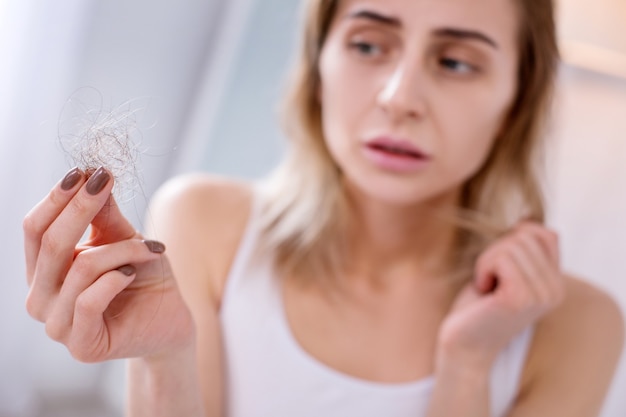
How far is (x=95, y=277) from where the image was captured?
35 cm

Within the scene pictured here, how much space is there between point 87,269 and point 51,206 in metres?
0.04

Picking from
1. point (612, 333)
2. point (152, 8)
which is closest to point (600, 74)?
point (612, 333)

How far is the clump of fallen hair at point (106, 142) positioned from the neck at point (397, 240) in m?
0.41

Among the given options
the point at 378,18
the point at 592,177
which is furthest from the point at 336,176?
the point at 592,177

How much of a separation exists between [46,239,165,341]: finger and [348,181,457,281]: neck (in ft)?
1.33

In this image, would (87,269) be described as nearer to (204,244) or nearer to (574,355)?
(204,244)

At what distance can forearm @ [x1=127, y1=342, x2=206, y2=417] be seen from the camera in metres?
0.45

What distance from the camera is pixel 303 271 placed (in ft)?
2.39

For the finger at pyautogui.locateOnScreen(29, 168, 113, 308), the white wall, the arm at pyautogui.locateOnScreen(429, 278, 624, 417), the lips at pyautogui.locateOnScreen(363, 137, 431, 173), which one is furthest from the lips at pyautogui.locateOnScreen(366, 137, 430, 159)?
the white wall

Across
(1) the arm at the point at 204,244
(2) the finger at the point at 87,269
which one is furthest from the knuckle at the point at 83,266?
(1) the arm at the point at 204,244

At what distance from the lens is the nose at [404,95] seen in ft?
1.92

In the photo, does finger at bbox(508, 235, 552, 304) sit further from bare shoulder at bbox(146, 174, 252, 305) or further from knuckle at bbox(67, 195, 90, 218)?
knuckle at bbox(67, 195, 90, 218)

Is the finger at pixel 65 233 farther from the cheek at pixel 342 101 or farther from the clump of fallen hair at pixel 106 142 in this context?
the cheek at pixel 342 101

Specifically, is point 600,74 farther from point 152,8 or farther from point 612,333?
point 152,8
